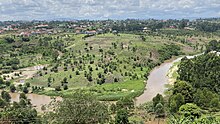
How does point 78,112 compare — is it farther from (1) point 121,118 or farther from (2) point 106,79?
(2) point 106,79

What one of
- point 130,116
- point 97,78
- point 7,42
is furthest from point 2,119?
point 7,42

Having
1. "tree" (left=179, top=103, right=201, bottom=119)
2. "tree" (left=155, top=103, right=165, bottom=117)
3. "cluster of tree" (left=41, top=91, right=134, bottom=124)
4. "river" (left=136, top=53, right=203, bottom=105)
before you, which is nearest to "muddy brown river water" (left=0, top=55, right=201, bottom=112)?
"river" (left=136, top=53, right=203, bottom=105)

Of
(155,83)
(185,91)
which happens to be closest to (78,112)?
(185,91)

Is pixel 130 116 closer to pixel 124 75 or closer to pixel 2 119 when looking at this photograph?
pixel 2 119

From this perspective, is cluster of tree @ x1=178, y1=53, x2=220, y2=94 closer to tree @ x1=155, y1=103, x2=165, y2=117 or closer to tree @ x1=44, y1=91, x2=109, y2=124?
tree @ x1=155, y1=103, x2=165, y2=117

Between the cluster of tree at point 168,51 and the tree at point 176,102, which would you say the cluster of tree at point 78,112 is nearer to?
the tree at point 176,102

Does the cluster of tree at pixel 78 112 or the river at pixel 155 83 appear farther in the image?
the river at pixel 155 83

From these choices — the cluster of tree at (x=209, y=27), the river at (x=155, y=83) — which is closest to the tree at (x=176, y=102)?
the river at (x=155, y=83)

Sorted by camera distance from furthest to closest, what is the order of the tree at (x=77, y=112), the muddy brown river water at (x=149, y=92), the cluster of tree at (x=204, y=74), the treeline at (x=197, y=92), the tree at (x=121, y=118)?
the muddy brown river water at (x=149, y=92) → the cluster of tree at (x=204, y=74) → the tree at (x=121, y=118) → the treeline at (x=197, y=92) → the tree at (x=77, y=112)
